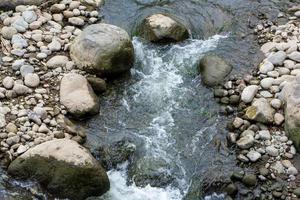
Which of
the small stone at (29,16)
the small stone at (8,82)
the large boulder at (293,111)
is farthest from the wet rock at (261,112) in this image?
the small stone at (29,16)

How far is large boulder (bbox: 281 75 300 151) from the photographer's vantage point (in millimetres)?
6992

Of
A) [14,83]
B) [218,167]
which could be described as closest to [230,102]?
[218,167]

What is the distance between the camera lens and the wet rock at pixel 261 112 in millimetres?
7375

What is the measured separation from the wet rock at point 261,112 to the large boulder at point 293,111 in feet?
0.76

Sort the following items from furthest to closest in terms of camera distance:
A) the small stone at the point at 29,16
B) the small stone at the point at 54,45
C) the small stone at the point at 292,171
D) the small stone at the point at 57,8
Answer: the small stone at the point at 57,8 < the small stone at the point at 29,16 < the small stone at the point at 54,45 < the small stone at the point at 292,171

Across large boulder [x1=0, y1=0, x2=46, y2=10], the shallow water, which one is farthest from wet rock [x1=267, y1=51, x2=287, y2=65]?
large boulder [x1=0, y1=0, x2=46, y2=10]

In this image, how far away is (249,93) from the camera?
772cm

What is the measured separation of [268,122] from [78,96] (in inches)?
105

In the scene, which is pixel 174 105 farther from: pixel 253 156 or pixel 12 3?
pixel 12 3

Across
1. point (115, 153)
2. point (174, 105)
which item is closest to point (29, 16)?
point (174, 105)

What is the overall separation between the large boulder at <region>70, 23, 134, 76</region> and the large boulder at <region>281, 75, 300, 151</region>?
242cm

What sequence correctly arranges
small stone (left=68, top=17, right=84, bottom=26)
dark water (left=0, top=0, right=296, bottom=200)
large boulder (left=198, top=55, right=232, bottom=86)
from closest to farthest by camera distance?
dark water (left=0, top=0, right=296, bottom=200)
large boulder (left=198, top=55, right=232, bottom=86)
small stone (left=68, top=17, right=84, bottom=26)

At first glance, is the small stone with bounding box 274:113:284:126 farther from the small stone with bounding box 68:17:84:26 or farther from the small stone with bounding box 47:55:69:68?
the small stone with bounding box 68:17:84:26

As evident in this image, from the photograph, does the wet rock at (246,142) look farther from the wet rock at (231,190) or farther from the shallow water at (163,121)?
the wet rock at (231,190)
